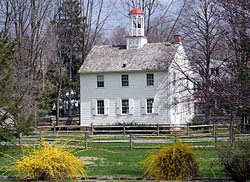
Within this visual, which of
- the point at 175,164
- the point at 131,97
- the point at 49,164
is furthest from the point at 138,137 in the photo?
the point at 131,97

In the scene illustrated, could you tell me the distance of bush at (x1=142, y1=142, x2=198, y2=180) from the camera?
37.8 feet

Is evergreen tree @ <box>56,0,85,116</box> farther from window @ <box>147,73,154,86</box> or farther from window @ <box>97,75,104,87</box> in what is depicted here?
window @ <box>147,73,154,86</box>

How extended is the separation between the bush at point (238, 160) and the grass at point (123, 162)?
0.68 meters

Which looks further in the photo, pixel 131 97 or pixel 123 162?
pixel 131 97

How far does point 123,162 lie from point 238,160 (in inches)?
245

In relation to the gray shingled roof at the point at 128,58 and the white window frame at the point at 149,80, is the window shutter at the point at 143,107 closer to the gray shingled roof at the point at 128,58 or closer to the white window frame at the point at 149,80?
the white window frame at the point at 149,80

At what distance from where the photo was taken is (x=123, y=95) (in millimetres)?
36094

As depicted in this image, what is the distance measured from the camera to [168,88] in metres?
34.8

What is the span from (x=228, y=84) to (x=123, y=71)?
24687mm

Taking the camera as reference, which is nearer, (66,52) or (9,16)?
(9,16)

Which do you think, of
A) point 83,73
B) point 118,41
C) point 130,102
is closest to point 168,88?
point 130,102

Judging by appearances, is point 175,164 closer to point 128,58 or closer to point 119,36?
point 128,58

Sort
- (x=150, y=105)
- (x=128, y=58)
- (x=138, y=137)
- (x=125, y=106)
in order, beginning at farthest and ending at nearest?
1. (x=128, y=58)
2. (x=125, y=106)
3. (x=150, y=105)
4. (x=138, y=137)

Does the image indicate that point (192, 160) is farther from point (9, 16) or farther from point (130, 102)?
point (9, 16)
